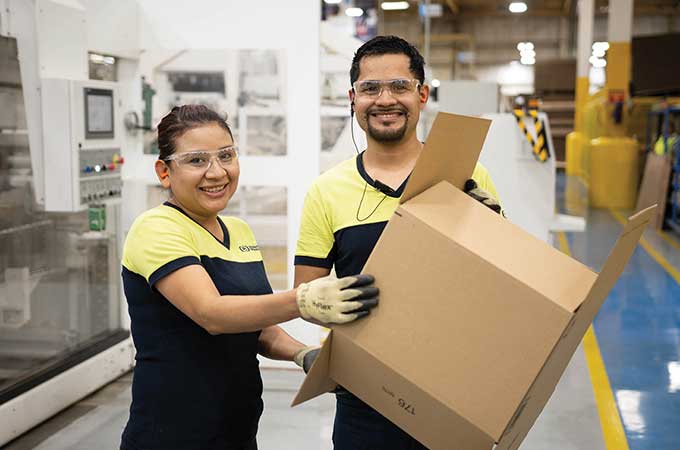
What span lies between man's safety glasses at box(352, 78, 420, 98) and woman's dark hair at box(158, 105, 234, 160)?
1.20ft

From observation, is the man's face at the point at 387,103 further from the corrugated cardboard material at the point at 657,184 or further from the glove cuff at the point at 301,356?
the corrugated cardboard material at the point at 657,184

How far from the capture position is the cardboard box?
55.8 inches

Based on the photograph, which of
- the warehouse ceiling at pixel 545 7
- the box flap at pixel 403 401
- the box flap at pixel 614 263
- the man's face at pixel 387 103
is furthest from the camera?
the warehouse ceiling at pixel 545 7

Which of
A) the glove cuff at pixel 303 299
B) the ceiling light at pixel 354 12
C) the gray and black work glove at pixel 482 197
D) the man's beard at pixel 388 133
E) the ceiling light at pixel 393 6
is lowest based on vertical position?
the glove cuff at pixel 303 299

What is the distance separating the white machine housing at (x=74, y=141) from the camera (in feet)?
11.5

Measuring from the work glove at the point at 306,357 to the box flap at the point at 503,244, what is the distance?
1.65ft

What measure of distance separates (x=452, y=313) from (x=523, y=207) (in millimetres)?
4487

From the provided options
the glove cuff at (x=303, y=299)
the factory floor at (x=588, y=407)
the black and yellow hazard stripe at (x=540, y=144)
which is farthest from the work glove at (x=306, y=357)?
the black and yellow hazard stripe at (x=540, y=144)

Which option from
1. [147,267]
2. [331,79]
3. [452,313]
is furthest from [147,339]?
[331,79]

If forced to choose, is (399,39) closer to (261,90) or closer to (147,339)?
(147,339)

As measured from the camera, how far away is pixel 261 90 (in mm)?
8289

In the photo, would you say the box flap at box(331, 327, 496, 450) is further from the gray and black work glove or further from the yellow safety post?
the yellow safety post

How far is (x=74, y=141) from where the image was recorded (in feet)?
11.7

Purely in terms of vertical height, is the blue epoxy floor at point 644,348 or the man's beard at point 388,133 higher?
the man's beard at point 388,133
